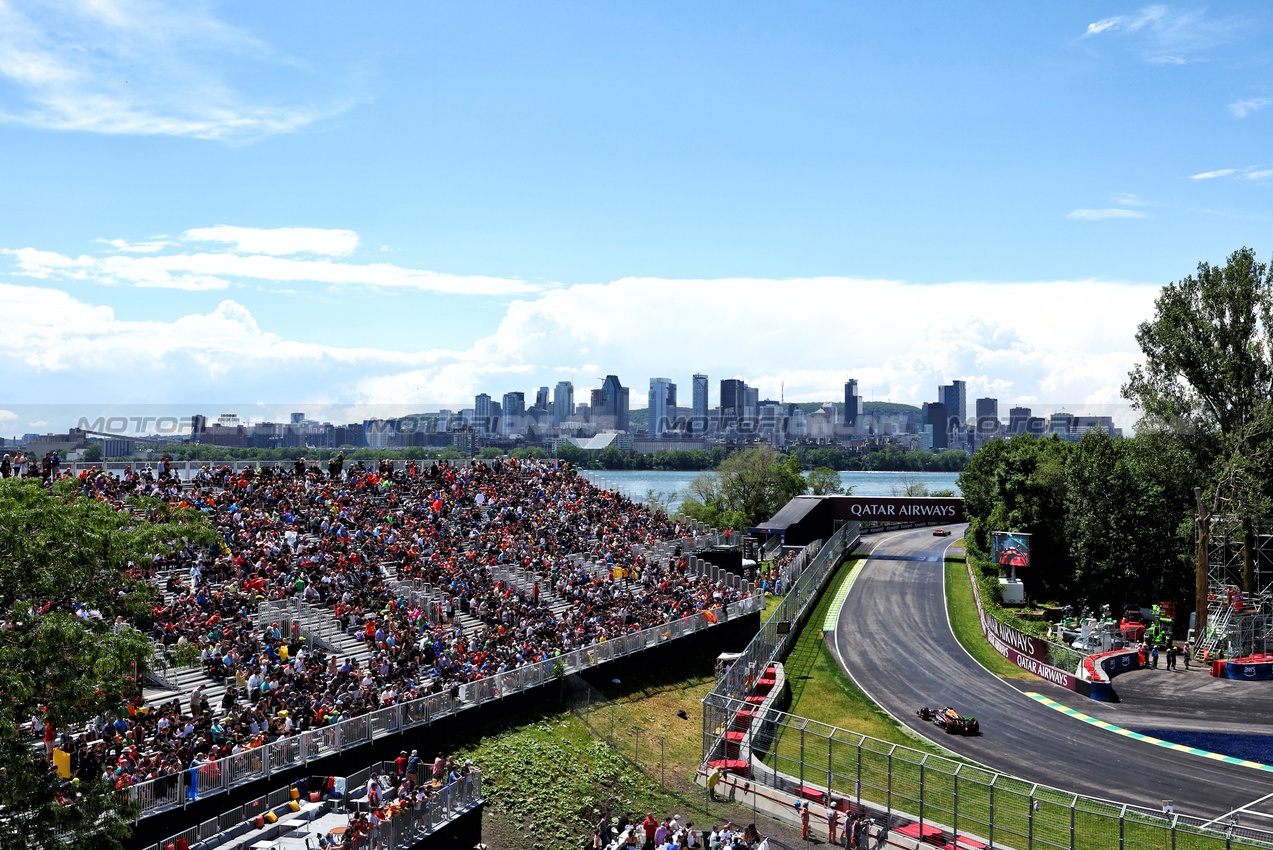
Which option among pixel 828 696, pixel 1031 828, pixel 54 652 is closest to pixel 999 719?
pixel 828 696

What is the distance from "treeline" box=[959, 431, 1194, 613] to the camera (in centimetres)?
5456

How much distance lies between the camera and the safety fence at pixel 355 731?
68.1ft

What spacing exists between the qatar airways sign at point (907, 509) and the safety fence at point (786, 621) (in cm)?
426

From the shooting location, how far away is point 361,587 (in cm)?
3438

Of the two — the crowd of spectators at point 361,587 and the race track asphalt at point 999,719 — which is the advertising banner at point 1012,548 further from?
the crowd of spectators at point 361,587

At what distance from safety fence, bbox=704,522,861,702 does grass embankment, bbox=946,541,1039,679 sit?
314 inches

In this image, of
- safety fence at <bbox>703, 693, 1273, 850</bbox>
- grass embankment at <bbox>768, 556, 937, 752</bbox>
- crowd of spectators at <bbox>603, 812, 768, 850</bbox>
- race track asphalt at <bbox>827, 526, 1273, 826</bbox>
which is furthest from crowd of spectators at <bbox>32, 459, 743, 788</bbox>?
race track asphalt at <bbox>827, 526, 1273, 826</bbox>

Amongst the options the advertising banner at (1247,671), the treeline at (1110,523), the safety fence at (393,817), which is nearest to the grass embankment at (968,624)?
the treeline at (1110,523)

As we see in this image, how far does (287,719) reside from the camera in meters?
24.3

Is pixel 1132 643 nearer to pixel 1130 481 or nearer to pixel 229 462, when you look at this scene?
pixel 1130 481

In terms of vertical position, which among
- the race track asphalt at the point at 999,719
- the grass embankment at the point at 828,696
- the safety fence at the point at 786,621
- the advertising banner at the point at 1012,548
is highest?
the advertising banner at the point at 1012,548

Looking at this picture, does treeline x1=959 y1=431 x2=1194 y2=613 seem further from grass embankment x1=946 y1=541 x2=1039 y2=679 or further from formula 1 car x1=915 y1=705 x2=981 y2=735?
formula 1 car x1=915 y1=705 x2=981 y2=735

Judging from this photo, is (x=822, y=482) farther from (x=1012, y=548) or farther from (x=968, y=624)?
(x=968, y=624)

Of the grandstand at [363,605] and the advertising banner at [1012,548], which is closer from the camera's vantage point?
the grandstand at [363,605]
